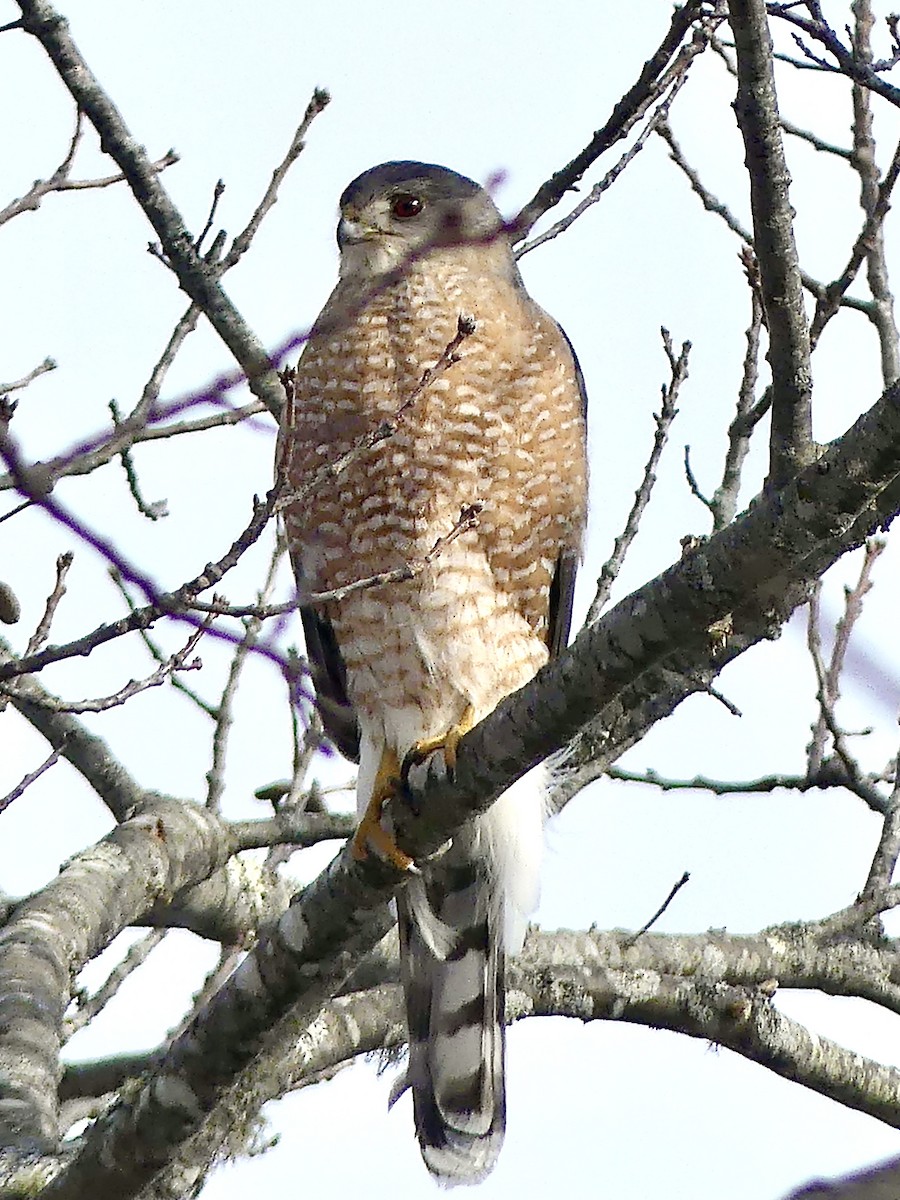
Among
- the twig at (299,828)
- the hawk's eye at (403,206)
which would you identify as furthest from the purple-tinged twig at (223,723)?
the hawk's eye at (403,206)

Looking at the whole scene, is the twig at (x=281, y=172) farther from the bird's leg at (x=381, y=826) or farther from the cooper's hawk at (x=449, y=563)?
the bird's leg at (x=381, y=826)

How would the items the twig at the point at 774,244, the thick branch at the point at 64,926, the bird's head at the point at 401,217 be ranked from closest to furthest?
the twig at the point at 774,244
the thick branch at the point at 64,926
the bird's head at the point at 401,217

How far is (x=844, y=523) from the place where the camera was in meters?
2.40

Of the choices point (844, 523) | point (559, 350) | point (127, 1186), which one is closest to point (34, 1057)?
point (127, 1186)

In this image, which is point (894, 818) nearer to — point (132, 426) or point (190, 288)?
point (190, 288)

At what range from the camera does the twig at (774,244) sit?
2.57 metres

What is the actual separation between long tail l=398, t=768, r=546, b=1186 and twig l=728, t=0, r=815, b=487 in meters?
2.15

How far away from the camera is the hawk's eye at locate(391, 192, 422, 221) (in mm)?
5141

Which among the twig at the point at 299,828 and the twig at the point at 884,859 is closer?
the twig at the point at 884,859

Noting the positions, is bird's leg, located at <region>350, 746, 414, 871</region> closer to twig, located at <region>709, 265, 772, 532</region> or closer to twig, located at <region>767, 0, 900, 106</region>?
twig, located at <region>709, 265, 772, 532</region>

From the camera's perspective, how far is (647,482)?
4.86 meters

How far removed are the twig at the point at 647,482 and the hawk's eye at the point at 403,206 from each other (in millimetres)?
925

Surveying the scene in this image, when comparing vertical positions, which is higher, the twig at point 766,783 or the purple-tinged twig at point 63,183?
the purple-tinged twig at point 63,183

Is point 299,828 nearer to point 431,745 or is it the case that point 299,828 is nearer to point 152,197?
point 431,745
